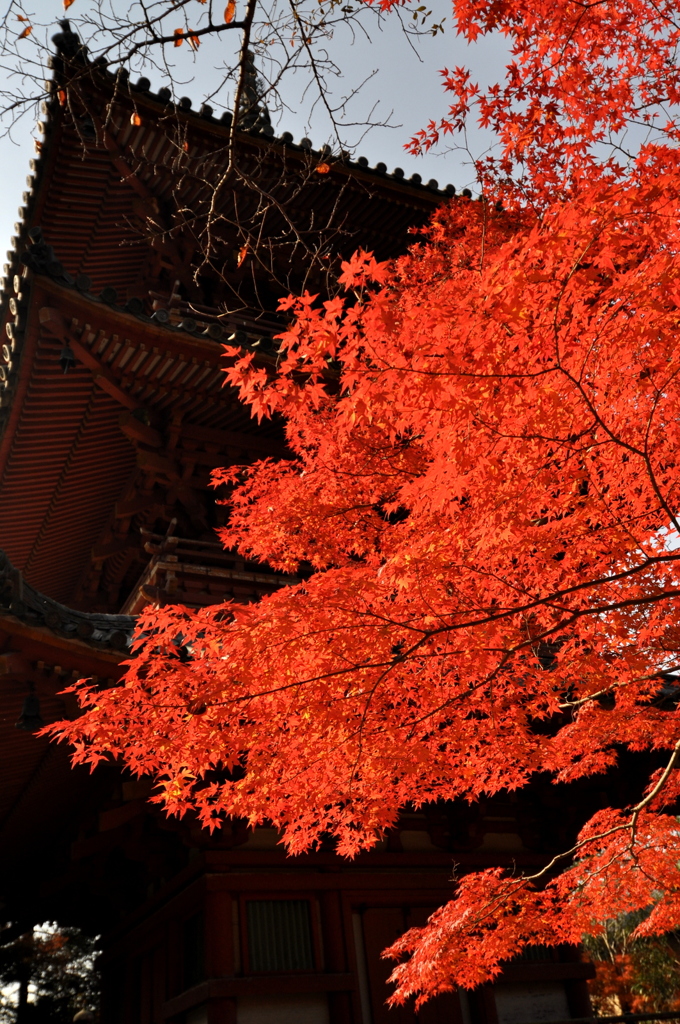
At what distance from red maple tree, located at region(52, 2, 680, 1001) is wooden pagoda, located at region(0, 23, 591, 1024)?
0.98m

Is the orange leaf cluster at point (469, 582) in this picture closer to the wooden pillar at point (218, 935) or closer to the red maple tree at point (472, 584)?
the red maple tree at point (472, 584)

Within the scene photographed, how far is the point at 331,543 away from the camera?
7.20 m

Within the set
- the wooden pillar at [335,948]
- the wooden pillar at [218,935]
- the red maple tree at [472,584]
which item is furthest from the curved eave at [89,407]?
the wooden pillar at [335,948]

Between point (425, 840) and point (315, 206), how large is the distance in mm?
8208

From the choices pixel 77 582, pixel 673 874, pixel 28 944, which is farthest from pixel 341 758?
pixel 28 944

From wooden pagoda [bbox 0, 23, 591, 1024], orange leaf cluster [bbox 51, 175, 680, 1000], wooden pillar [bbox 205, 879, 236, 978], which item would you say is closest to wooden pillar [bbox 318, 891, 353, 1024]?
wooden pagoda [bbox 0, 23, 591, 1024]

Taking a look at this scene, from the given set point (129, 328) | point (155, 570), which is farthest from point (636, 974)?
point (129, 328)

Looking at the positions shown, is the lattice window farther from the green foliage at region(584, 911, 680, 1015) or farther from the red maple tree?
the green foliage at region(584, 911, 680, 1015)

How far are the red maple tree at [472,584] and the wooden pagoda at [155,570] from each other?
0.98 m

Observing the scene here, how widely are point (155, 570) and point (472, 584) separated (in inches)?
179

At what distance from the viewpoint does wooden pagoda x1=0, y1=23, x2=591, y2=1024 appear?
6.87 meters

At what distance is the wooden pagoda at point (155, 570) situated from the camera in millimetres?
6871

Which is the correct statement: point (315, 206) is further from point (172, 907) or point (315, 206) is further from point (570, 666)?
point (172, 907)

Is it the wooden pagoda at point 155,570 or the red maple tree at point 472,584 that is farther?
the wooden pagoda at point 155,570
